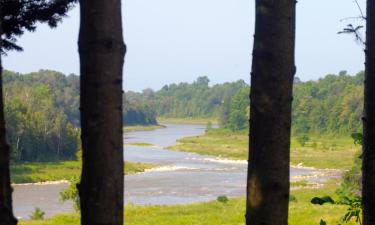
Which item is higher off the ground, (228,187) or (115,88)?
(115,88)

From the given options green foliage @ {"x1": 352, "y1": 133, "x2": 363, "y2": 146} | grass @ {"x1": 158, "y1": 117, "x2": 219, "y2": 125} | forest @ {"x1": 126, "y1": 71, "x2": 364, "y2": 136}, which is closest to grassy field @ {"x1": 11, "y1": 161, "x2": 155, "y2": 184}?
forest @ {"x1": 126, "y1": 71, "x2": 364, "y2": 136}

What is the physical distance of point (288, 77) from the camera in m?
2.59

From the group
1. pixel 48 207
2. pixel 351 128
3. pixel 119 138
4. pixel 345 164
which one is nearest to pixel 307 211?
pixel 48 207

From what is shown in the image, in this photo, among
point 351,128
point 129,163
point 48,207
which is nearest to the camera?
point 48,207

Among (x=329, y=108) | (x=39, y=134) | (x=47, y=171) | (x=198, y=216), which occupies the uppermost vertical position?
(x=329, y=108)

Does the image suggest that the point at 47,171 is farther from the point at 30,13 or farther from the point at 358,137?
the point at 358,137

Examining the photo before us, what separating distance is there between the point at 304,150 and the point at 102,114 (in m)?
79.1

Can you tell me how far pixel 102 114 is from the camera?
238cm

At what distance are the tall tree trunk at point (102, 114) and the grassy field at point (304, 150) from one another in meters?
56.6

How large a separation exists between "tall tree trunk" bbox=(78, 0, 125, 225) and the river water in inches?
1197

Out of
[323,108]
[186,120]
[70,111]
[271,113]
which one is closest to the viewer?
[271,113]

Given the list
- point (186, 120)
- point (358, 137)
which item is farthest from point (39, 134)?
point (186, 120)

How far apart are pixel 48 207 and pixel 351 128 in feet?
230

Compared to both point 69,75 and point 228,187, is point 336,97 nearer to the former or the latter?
point 69,75
